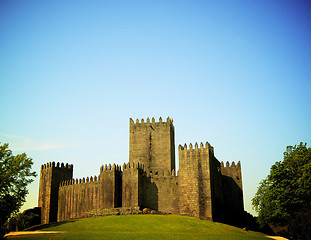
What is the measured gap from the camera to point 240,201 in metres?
60.1

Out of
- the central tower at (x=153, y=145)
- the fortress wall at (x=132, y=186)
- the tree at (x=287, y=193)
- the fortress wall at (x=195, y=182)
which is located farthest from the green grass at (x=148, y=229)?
the central tower at (x=153, y=145)

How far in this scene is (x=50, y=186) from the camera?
7062 centimetres

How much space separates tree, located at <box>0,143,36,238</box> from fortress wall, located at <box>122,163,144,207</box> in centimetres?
1255

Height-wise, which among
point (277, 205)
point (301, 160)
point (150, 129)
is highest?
point (150, 129)

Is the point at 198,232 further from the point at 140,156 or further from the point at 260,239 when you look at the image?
the point at 140,156

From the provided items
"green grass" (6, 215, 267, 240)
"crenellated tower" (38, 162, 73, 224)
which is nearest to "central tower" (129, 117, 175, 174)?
"crenellated tower" (38, 162, 73, 224)

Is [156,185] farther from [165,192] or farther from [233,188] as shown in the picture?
[233,188]

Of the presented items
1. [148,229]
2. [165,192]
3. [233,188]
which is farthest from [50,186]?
[148,229]

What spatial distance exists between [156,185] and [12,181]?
63.3 ft

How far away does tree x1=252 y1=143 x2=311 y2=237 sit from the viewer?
165ft

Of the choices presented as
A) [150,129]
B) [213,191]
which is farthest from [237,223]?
[150,129]

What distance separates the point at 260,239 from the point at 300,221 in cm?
1083

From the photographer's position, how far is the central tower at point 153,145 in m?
66.0

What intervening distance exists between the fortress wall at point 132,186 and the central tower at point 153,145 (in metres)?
11.0
